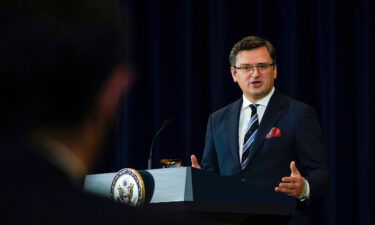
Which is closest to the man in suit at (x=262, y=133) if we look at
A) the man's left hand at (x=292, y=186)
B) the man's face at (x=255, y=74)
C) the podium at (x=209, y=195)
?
the man's face at (x=255, y=74)

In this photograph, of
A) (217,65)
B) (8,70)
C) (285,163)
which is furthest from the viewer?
(217,65)

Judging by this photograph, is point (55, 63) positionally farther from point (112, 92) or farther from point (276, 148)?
point (276, 148)

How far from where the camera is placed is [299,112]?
2.69 metres

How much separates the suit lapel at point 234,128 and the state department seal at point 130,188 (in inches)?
39.6

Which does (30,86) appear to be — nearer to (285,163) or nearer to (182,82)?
(285,163)

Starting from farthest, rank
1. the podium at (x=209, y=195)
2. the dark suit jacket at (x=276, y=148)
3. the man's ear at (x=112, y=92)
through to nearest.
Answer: the dark suit jacket at (x=276, y=148), the podium at (x=209, y=195), the man's ear at (x=112, y=92)

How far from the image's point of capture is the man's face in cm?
283

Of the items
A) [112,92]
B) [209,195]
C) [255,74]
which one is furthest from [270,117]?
[112,92]

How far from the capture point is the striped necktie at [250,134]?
8.67 ft

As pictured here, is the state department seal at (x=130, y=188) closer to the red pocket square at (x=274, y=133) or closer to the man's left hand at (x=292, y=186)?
the man's left hand at (x=292, y=186)

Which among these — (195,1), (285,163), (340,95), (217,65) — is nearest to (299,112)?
(285,163)

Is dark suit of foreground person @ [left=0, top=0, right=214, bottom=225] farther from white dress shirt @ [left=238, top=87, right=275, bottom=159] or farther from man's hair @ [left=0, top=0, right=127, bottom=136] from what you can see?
white dress shirt @ [left=238, top=87, right=275, bottom=159]


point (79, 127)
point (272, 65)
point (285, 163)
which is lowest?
point (285, 163)

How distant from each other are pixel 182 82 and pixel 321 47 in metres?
1.04
